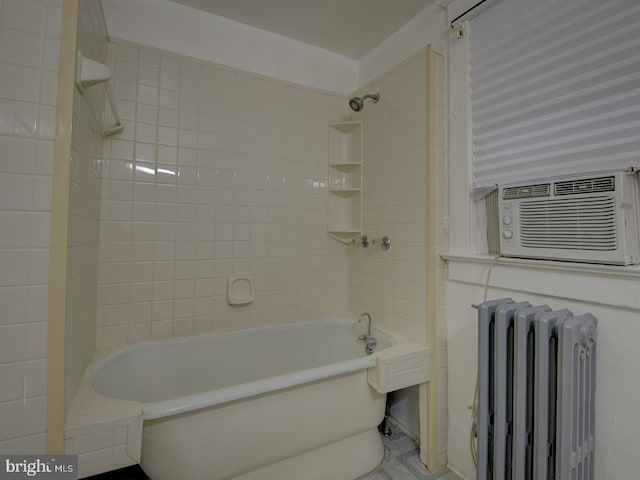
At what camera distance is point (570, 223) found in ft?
3.62

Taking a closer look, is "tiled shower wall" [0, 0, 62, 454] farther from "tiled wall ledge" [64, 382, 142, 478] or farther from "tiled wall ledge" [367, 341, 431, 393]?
"tiled wall ledge" [367, 341, 431, 393]

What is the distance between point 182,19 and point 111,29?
403 millimetres

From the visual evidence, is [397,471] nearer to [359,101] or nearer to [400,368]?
[400,368]

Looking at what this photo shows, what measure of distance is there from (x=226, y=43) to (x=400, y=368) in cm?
224

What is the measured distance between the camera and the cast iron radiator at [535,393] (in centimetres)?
97

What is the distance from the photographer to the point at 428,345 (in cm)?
159

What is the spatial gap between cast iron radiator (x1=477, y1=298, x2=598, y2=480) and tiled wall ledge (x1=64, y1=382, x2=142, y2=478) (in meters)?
1.31

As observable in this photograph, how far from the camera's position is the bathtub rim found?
1.07m

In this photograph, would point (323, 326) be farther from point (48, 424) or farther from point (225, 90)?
point (225, 90)

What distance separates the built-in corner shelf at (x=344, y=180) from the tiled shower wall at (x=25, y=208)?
1.62m

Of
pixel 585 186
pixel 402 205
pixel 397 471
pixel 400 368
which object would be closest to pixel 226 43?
pixel 402 205

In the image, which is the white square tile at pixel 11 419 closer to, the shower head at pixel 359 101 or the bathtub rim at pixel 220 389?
the bathtub rim at pixel 220 389

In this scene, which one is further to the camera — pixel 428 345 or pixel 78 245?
pixel 428 345

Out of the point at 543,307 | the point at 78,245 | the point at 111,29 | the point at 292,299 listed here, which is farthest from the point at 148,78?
the point at 543,307
